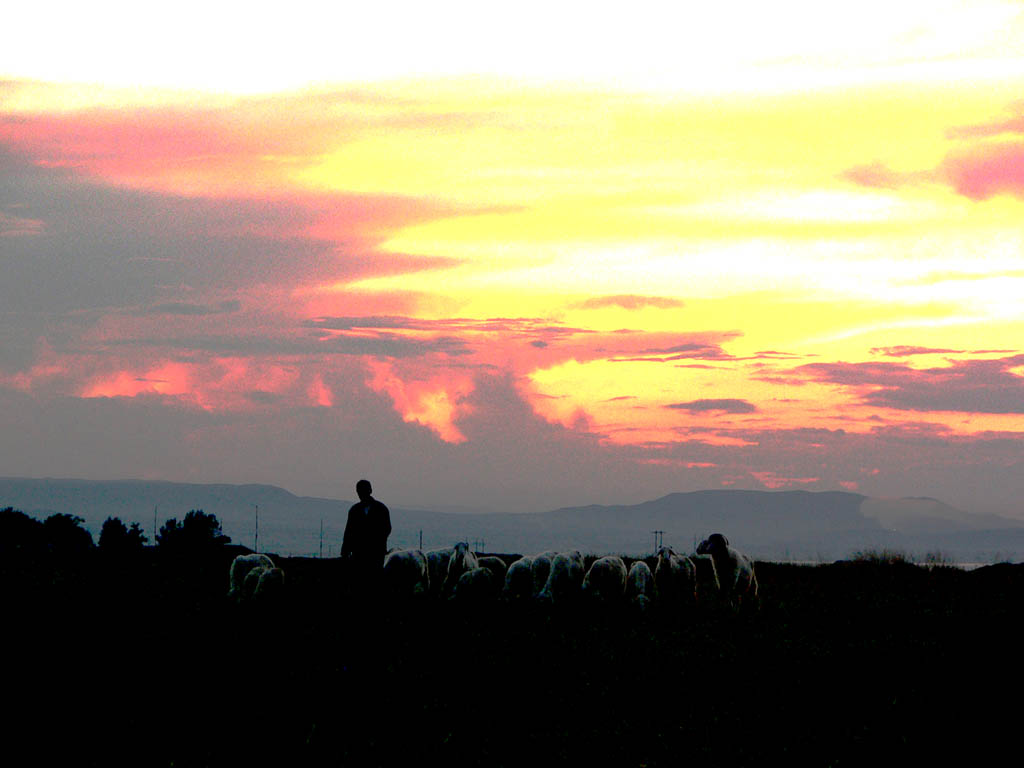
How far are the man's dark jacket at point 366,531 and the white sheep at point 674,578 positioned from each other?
1355 cm

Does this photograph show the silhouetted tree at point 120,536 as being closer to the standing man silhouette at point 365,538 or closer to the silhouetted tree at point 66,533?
the silhouetted tree at point 66,533

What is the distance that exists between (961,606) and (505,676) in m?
18.1

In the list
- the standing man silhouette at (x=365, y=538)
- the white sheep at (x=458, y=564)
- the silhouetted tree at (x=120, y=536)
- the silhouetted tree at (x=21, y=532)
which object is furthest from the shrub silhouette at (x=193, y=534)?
the standing man silhouette at (x=365, y=538)

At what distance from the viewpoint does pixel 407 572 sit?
33.4m

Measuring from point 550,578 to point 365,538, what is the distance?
12.6m

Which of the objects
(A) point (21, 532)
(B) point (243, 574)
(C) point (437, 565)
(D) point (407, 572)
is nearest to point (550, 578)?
(D) point (407, 572)

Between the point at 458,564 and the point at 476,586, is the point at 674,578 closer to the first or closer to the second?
the point at 476,586

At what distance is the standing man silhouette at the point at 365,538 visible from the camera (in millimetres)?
21500

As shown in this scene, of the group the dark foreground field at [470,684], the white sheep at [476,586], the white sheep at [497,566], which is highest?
the white sheep at [497,566]

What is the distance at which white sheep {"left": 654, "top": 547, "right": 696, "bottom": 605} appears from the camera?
33.8 m

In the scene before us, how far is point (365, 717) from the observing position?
639 inches

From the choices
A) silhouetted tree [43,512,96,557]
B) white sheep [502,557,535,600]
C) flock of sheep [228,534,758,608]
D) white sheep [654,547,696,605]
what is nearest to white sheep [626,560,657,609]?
flock of sheep [228,534,758,608]

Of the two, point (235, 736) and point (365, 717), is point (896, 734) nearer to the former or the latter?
point (365, 717)

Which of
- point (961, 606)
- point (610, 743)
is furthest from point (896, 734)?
point (961, 606)
